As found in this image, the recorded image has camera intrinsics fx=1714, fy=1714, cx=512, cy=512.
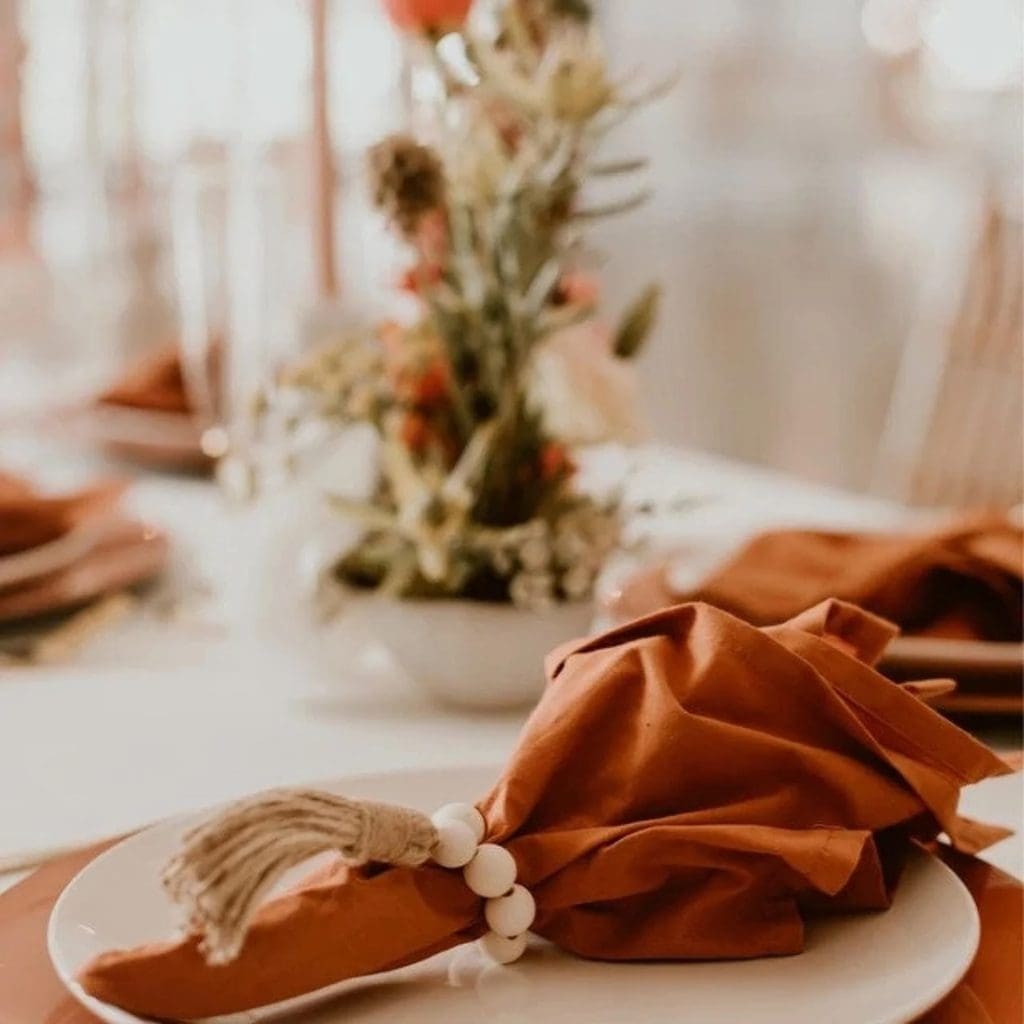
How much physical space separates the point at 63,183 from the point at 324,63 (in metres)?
2.61

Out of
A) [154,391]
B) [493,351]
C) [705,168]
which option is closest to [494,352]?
[493,351]

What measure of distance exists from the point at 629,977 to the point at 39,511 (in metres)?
0.77

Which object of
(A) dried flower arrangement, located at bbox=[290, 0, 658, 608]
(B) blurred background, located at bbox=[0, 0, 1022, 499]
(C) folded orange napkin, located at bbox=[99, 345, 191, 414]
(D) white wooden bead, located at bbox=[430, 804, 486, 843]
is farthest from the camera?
(B) blurred background, located at bbox=[0, 0, 1022, 499]

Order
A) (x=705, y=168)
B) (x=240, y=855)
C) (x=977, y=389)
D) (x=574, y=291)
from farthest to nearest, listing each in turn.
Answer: (x=705, y=168) → (x=977, y=389) → (x=574, y=291) → (x=240, y=855)

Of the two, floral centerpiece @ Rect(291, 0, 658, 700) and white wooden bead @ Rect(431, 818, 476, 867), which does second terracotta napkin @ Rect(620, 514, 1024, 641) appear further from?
white wooden bead @ Rect(431, 818, 476, 867)

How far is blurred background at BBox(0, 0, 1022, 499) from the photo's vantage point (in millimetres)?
3463

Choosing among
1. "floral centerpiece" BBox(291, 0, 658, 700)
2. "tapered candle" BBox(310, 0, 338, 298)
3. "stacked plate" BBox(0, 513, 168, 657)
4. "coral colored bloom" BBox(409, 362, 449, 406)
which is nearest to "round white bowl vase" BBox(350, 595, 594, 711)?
"floral centerpiece" BBox(291, 0, 658, 700)

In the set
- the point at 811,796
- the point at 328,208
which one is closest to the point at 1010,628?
the point at 811,796

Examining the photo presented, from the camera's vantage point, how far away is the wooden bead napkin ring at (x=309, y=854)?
432 mm

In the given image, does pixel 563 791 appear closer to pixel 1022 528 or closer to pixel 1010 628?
pixel 1010 628

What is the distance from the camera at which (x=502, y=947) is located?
1.76 feet

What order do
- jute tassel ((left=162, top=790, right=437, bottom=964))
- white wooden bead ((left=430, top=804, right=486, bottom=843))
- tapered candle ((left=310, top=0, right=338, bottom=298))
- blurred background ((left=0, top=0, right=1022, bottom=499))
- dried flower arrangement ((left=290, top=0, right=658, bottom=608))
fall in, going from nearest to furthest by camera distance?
1. jute tassel ((left=162, top=790, right=437, bottom=964))
2. white wooden bead ((left=430, top=804, right=486, bottom=843))
3. dried flower arrangement ((left=290, top=0, right=658, bottom=608))
4. tapered candle ((left=310, top=0, right=338, bottom=298))
5. blurred background ((left=0, top=0, right=1022, bottom=499))

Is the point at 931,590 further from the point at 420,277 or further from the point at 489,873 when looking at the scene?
the point at 489,873

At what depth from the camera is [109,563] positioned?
47.2 inches
